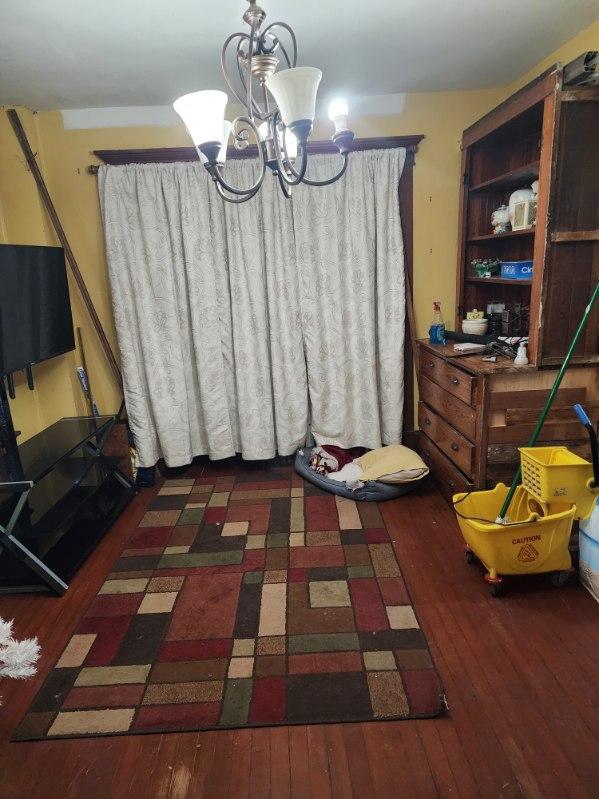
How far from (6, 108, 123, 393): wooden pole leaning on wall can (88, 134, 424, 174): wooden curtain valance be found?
12.3 inches

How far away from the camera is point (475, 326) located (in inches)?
111

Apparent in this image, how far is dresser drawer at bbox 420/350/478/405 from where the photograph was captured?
233 centimetres

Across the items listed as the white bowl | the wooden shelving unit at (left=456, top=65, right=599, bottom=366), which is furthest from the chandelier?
the white bowl

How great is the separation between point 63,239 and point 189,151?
0.98 metres

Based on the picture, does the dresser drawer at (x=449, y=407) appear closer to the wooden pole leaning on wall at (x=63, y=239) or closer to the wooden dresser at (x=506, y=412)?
the wooden dresser at (x=506, y=412)

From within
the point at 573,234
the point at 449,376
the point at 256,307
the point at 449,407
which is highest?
the point at 573,234

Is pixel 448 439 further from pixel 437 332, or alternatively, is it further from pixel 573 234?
pixel 573 234

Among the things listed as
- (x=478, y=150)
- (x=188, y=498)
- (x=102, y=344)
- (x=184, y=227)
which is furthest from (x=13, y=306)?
(x=478, y=150)

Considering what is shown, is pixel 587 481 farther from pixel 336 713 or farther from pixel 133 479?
pixel 133 479

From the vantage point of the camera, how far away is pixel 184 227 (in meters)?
2.93

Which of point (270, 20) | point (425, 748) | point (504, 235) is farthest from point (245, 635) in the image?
point (270, 20)

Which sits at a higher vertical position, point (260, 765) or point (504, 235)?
point (504, 235)

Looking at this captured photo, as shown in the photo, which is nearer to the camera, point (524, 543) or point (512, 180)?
point (524, 543)

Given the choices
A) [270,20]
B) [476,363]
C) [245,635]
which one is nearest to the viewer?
[245,635]
